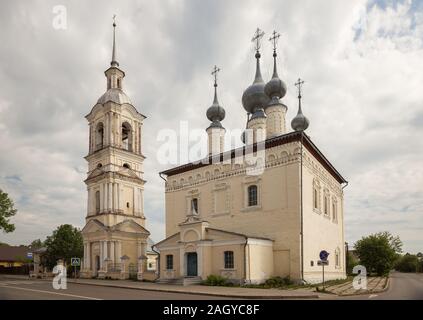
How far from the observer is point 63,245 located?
4228 centimetres

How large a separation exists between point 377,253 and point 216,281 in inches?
1216

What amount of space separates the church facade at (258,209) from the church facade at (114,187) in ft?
21.2

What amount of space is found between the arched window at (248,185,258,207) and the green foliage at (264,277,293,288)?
5.17 metres

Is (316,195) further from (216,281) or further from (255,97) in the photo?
(255,97)

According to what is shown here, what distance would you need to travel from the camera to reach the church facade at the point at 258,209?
24109mm

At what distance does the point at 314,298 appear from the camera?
1672cm

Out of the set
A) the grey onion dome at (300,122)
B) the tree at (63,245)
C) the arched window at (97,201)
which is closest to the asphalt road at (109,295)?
the arched window at (97,201)

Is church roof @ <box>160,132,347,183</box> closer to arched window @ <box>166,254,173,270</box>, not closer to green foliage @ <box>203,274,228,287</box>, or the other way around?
arched window @ <box>166,254,173,270</box>

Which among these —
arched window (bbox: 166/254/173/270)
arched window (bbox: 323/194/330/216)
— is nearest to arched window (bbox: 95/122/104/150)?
arched window (bbox: 166/254/173/270)

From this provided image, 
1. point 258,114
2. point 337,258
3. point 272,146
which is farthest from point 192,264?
point 337,258

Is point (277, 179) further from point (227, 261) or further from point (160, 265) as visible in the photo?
point (160, 265)

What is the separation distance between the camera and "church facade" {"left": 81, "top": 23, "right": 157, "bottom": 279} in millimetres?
35438
